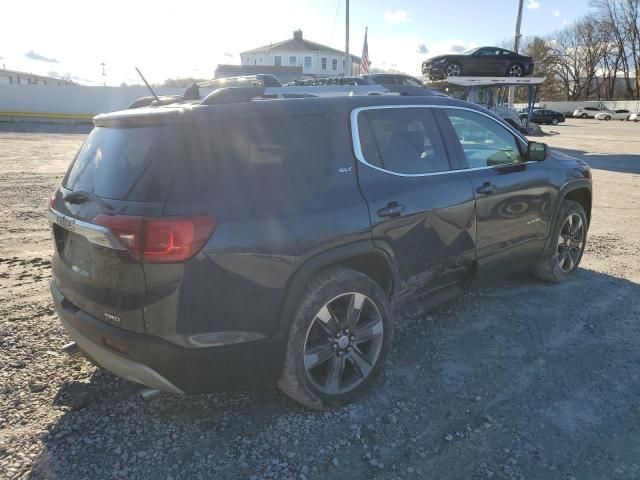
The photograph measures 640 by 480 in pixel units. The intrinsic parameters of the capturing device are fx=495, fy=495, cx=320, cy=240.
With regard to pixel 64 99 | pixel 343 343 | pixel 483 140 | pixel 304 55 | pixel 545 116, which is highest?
pixel 304 55

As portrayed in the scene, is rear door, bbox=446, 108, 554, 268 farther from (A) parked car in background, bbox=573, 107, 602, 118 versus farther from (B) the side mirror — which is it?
(A) parked car in background, bbox=573, 107, 602, 118

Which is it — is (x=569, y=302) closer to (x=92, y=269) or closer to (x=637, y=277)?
(x=637, y=277)

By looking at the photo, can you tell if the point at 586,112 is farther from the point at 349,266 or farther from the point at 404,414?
the point at 404,414

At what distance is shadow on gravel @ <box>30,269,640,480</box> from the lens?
251cm

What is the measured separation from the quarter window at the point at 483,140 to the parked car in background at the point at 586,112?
68.8 meters

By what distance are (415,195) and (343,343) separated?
3.54ft

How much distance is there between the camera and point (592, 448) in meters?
2.65

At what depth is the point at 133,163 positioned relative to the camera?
252 centimetres

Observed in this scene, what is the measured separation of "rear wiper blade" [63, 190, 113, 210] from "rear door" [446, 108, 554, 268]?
2541 millimetres

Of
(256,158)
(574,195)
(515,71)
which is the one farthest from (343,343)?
(515,71)

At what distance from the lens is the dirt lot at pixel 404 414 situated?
2.53 metres

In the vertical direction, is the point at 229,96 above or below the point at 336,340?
above

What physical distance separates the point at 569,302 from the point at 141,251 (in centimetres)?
384

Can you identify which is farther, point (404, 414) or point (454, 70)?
point (454, 70)
